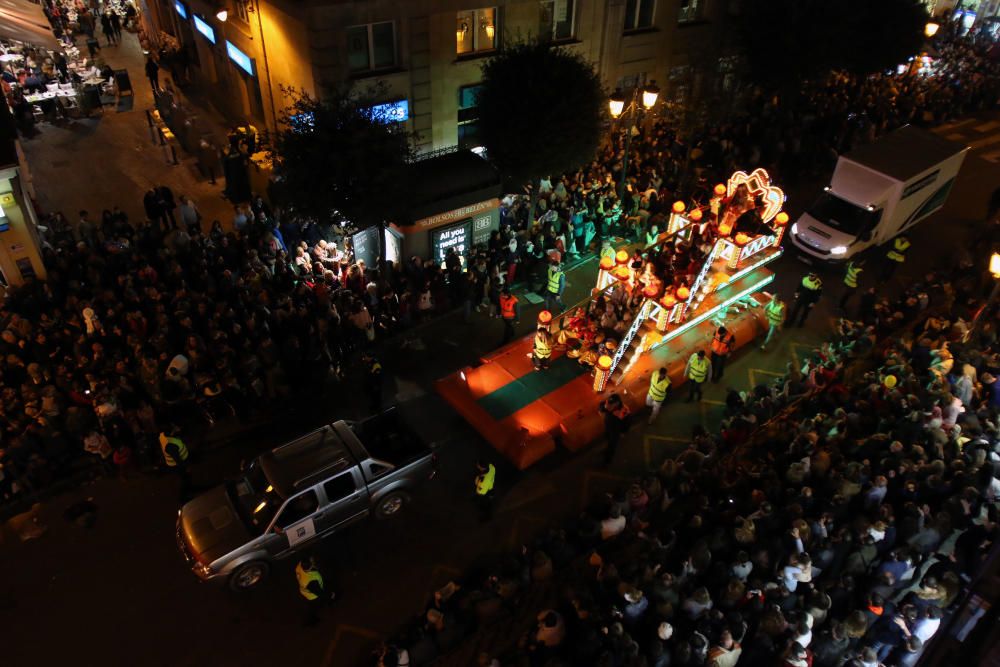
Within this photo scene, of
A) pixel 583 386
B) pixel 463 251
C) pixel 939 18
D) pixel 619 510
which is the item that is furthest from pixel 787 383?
pixel 939 18

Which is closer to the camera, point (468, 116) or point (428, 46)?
point (428, 46)

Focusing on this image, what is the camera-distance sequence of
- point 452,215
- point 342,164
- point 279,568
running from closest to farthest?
point 279,568 → point 342,164 → point 452,215

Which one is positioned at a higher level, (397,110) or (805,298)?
(397,110)

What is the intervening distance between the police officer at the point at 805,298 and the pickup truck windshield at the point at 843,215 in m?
3.15

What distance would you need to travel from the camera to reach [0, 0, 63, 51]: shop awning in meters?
15.8

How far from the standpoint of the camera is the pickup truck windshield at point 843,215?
19891mm

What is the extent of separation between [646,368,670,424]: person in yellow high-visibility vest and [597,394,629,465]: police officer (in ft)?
2.79

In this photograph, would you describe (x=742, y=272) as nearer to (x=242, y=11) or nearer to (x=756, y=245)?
(x=756, y=245)

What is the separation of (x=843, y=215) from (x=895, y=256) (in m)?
1.87

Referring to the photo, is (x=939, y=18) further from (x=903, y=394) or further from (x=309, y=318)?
(x=309, y=318)

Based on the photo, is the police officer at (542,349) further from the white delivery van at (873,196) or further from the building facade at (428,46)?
the white delivery van at (873,196)

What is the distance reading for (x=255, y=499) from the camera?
38.4 feet

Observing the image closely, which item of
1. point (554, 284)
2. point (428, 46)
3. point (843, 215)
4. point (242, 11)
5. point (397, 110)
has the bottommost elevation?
point (554, 284)

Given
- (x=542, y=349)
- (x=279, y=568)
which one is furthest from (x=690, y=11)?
(x=279, y=568)
